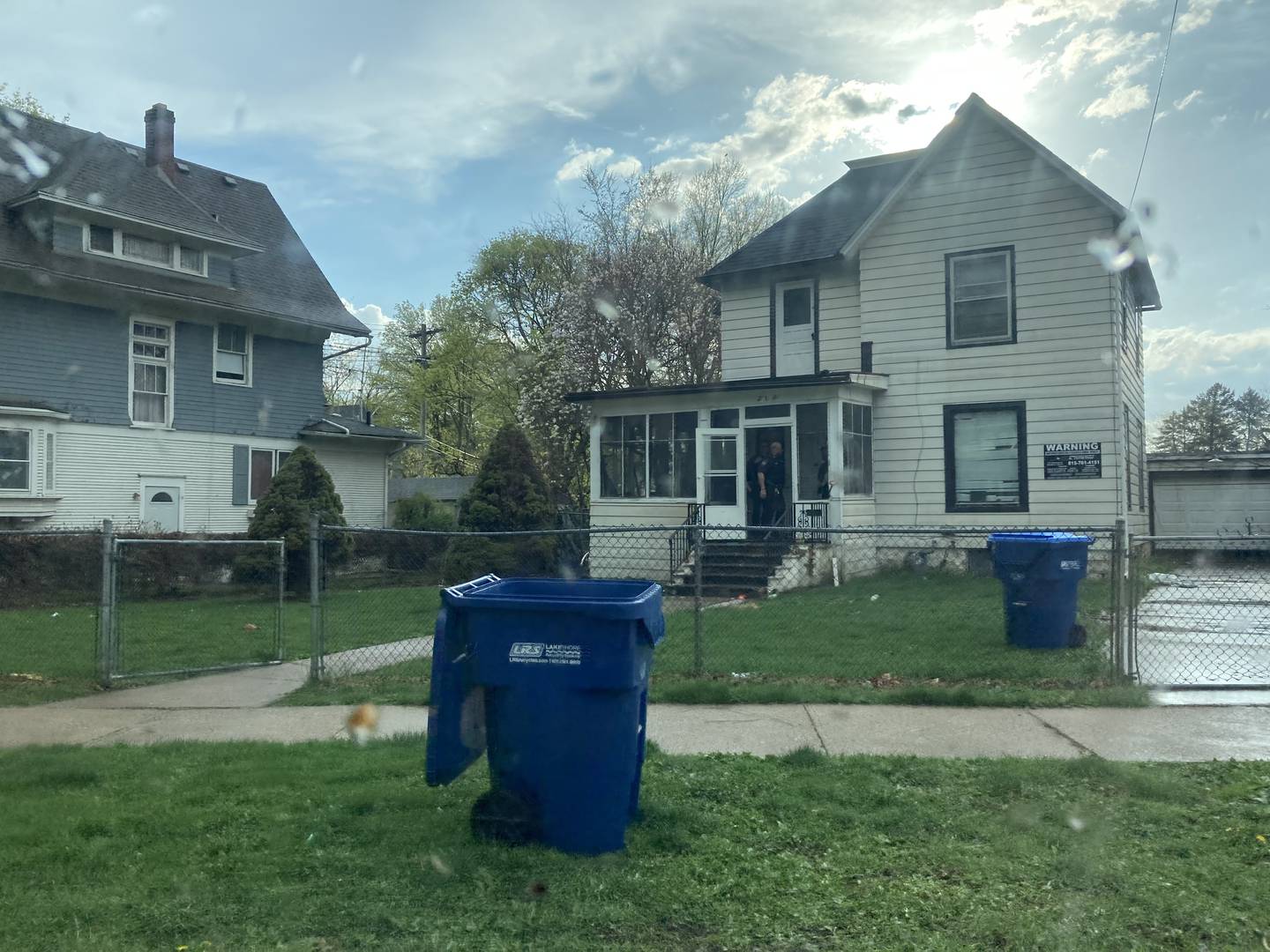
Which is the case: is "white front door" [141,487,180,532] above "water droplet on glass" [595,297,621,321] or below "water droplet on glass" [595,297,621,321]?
below

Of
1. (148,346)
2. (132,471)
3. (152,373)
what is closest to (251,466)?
(132,471)

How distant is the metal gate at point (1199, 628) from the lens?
27.2 ft

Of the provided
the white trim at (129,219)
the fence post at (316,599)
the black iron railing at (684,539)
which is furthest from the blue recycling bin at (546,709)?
the white trim at (129,219)

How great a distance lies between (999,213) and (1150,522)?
9.82 meters

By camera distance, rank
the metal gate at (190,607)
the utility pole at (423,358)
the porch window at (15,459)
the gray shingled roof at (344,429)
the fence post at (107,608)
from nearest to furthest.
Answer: the fence post at (107,608) < the metal gate at (190,607) < the porch window at (15,459) < the gray shingled roof at (344,429) < the utility pole at (423,358)

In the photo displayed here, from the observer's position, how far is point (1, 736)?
7281mm

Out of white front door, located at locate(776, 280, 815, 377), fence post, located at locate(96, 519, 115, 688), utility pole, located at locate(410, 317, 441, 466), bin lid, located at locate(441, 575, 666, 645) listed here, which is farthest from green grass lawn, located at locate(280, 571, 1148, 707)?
utility pole, located at locate(410, 317, 441, 466)

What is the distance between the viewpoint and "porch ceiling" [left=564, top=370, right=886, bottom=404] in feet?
56.7

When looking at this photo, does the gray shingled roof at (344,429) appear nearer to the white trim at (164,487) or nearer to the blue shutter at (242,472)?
the blue shutter at (242,472)

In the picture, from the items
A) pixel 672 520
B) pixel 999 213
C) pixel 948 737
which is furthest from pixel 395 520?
pixel 948 737

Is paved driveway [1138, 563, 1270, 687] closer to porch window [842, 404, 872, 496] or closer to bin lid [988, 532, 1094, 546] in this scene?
bin lid [988, 532, 1094, 546]

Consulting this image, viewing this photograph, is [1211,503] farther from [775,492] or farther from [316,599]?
[316,599]

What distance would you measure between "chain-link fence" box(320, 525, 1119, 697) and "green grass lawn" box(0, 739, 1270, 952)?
2783mm

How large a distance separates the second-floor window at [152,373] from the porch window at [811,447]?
13414mm
